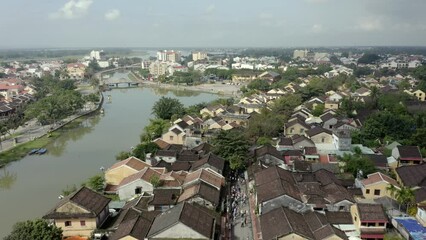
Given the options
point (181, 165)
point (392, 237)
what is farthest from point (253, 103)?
point (392, 237)

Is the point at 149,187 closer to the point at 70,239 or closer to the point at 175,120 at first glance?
the point at 70,239

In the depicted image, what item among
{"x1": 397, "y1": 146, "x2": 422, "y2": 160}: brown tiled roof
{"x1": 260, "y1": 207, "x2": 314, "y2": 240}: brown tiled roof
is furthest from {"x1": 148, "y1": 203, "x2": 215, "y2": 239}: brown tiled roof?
{"x1": 397, "y1": 146, "x2": 422, "y2": 160}: brown tiled roof

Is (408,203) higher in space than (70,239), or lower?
higher

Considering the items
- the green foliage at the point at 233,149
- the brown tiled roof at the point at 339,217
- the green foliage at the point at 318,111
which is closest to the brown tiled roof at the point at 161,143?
the green foliage at the point at 233,149

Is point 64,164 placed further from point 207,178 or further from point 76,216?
point 207,178

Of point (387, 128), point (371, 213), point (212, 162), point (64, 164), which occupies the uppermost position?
point (387, 128)

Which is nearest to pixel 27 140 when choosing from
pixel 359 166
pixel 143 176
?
pixel 143 176
